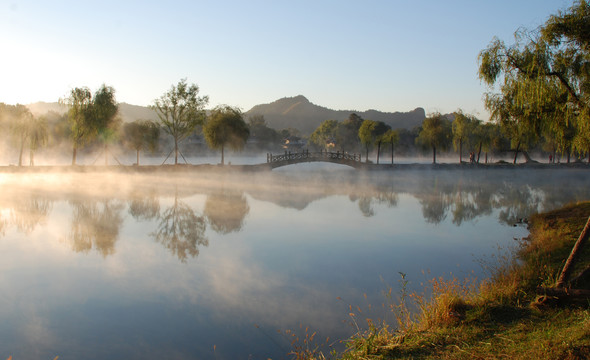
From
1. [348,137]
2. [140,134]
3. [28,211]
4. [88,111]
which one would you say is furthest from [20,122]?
[348,137]

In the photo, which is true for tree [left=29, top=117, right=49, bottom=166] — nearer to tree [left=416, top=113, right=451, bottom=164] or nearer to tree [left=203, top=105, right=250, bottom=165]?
tree [left=203, top=105, right=250, bottom=165]

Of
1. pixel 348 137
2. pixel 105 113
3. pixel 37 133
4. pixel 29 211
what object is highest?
pixel 348 137

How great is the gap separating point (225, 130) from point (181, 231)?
3017 cm

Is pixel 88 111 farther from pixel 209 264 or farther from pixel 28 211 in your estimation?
pixel 209 264

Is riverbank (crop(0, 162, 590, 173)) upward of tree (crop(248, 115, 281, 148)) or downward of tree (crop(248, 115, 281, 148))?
downward

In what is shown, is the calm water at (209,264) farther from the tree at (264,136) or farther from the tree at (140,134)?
the tree at (264,136)

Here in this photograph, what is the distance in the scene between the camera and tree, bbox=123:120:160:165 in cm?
4509

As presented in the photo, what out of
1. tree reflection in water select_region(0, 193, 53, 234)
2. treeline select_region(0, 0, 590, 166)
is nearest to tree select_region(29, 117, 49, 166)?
treeline select_region(0, 0, 590, 166)

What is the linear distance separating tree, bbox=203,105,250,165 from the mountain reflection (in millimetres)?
18198

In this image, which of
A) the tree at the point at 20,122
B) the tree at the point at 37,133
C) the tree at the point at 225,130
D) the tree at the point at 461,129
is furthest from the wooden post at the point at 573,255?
the tree at the point at 461,129

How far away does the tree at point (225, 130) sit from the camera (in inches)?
1767

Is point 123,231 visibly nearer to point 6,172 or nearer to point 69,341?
point 69,341

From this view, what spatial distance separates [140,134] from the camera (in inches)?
1778

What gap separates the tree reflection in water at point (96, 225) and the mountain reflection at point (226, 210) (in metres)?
3.81
